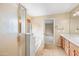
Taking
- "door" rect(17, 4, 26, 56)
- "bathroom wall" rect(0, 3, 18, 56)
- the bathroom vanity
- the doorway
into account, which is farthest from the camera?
the bathroom vanity

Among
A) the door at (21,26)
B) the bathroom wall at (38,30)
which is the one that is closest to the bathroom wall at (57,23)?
the bathroom wall at (38,30)

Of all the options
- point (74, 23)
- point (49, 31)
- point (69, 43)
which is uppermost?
point (74, 23)

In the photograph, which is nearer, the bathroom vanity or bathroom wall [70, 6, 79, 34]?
bathroom wall [70, 6, 79, 34]

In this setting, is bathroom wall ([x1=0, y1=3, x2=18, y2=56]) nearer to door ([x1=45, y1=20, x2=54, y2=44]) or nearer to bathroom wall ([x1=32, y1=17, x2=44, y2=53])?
bathroom wall ([x1=32, y1=17, x2=44, y2=53])

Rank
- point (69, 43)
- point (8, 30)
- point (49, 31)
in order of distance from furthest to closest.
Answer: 1. point (69, 43)
2. point (49, 31)
3. point (8, 30)

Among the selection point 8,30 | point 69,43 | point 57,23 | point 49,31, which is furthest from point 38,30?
point 69,43

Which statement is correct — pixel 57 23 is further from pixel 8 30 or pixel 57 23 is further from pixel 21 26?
pixel 8 30

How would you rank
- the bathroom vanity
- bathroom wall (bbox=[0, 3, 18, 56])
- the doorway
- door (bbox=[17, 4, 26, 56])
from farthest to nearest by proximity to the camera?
1. the bathroom vanity
2. the doorway
3. door (bbox=[17, 4, 26, 56])
4. bathroom wall (bbox=[0, 3, 18, 56])

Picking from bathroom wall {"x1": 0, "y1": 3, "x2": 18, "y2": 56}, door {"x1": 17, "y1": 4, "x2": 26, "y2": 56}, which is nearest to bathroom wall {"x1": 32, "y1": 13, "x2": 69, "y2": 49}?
door {"x1": 17, "y1": 4, "x2": 26, "y2": 56}

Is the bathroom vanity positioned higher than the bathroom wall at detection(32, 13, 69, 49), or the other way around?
the bathroom wall at detection(32, 13, 69, 49)

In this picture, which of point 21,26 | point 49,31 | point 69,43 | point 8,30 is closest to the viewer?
point 8,30

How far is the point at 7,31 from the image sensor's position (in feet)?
4.39

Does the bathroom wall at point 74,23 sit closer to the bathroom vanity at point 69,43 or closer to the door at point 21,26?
the bathroom vanity at point 69,43

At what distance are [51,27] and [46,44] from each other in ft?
0.87
